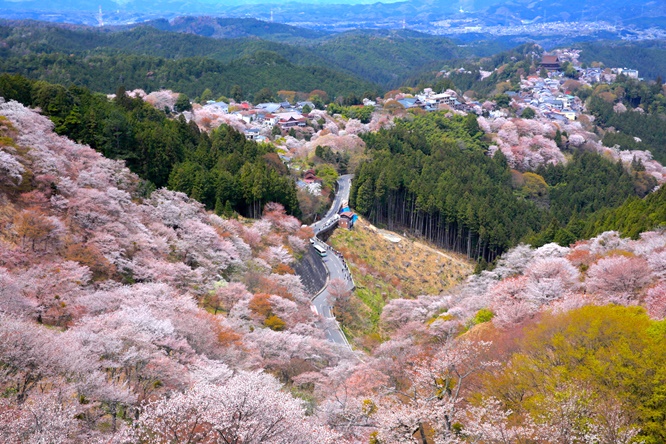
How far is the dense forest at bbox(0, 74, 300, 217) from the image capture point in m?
31.2

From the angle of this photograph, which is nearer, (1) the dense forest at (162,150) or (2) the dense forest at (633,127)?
(1) the dense forest at (162,150)

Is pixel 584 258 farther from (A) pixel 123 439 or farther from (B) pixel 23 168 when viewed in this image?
(B) pixel 23 168

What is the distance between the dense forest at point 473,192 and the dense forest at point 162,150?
33.0ft

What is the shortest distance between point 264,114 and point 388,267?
35586 millimetres

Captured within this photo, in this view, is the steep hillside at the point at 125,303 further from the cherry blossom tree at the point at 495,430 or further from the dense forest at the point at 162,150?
the cherry blossom tree at the point at 495,430

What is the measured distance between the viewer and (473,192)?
43688 millimetres

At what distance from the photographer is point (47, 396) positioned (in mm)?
10148

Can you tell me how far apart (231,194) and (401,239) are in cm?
1427

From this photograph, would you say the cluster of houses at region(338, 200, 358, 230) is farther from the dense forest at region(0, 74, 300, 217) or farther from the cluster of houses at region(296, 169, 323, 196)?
the dense forest at region(0, 74, 300, 217)

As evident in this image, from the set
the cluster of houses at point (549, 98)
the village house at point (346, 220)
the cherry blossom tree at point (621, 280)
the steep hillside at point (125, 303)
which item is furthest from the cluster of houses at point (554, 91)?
the steep hillside at point (125, 303)

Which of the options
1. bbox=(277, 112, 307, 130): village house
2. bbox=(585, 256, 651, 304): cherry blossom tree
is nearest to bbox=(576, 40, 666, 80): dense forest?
bbox=(277, 112, 307, 130): village house

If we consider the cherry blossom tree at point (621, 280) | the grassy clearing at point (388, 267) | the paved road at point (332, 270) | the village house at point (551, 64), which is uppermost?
the village house at point (551, 64)

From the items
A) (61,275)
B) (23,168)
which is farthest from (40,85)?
(61,275)

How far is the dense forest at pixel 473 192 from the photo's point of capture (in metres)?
40.3
